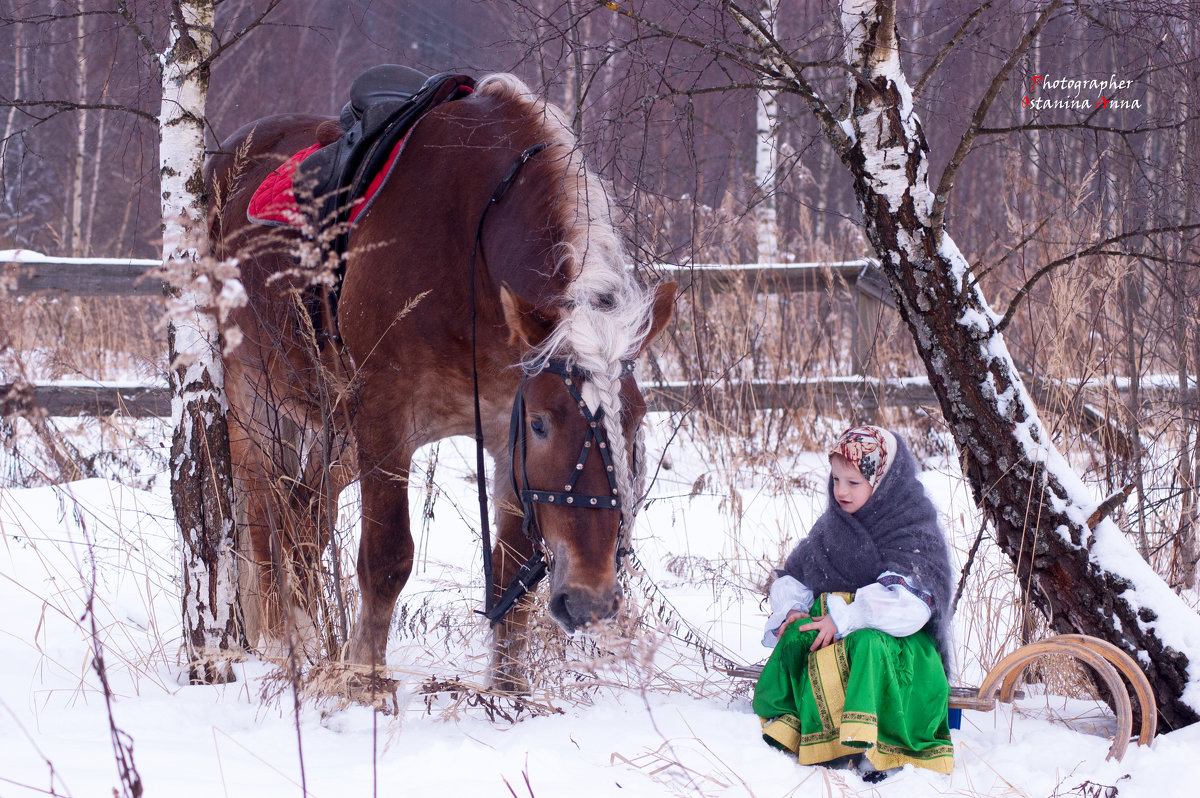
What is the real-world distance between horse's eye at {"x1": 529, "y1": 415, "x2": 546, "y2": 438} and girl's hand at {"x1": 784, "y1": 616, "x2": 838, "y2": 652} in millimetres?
838

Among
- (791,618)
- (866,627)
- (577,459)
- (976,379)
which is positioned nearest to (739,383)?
(976,379)

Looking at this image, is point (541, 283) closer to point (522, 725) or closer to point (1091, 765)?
point (522, 725)

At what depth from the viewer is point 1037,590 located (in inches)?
107

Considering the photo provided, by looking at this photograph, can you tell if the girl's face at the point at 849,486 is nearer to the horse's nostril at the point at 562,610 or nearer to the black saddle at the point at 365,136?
the horse's nostril at the point at 562,610

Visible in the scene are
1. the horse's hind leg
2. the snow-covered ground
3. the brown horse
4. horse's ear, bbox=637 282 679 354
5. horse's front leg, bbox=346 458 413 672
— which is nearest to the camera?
the snow-covered ground

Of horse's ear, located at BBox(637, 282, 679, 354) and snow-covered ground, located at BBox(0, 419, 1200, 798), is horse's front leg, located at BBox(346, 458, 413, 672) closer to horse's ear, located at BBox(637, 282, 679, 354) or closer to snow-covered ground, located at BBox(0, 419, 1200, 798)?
snow-covered ground, located at BBox(0, 419, 1200, 798)

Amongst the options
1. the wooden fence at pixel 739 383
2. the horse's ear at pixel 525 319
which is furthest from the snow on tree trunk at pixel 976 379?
the wooden fence at pixel 739 383

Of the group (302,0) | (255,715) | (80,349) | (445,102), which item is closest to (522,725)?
(255,715)

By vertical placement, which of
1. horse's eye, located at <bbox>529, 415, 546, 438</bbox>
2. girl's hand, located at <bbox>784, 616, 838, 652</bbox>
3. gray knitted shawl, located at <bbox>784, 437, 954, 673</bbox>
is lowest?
girl's hand, located at <bbox>784, 616, 838, 652</bbox>

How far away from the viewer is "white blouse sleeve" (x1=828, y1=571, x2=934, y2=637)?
2299 mm

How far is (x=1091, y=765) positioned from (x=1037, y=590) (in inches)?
24.1

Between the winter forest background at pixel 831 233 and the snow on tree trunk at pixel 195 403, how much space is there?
6.7 inches

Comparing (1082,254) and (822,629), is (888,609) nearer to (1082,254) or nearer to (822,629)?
(822,629)

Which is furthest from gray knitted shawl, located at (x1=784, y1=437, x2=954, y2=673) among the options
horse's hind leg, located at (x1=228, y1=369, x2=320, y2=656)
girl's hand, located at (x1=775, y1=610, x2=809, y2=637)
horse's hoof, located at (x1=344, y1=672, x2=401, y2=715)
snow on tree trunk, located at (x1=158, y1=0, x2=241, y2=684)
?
snow on tree trunk, located at (x1=158, y1=0, x2=241, y2=684)
